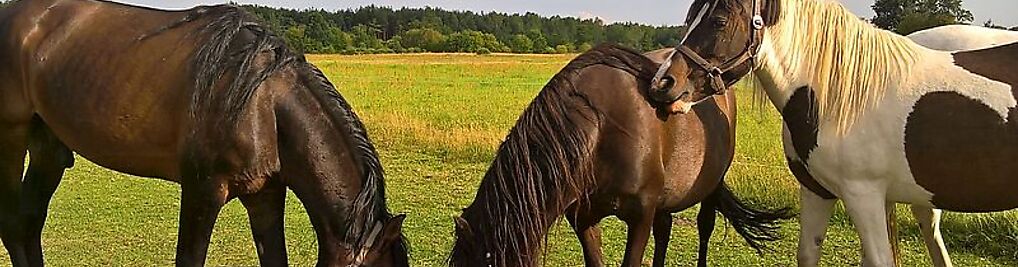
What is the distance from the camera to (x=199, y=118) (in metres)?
3.35

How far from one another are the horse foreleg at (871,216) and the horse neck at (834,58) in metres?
0.22

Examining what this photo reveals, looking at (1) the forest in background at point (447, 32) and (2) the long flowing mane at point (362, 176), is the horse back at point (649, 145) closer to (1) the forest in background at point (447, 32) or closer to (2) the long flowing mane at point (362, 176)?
(2) the long flowing mane at point (362, 176)

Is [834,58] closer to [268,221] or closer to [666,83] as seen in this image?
[666,83]

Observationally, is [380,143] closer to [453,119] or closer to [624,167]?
[453,119]

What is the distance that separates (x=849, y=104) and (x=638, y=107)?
0.84m

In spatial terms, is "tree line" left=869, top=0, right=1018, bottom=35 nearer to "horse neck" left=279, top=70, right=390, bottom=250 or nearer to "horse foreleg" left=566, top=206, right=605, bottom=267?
"horse foreleg" left=566, top=206, right=605, bottom=267

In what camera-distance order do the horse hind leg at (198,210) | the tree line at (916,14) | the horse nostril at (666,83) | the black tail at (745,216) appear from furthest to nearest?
the tree line at (916,14)
the black tail at (745,216)
the horse hind leg at (198,210)
the horse nostril at (666,83)

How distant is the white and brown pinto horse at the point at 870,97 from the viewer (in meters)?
2.84

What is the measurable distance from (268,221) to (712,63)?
2005 millimetres

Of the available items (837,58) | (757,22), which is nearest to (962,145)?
(837,58)

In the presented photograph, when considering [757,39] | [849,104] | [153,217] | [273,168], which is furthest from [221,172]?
[153,217]

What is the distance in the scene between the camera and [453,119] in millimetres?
15938

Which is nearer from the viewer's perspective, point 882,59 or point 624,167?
point 882,59

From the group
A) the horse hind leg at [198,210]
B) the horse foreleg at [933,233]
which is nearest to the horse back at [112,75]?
the horse hind leg at [198,210]
